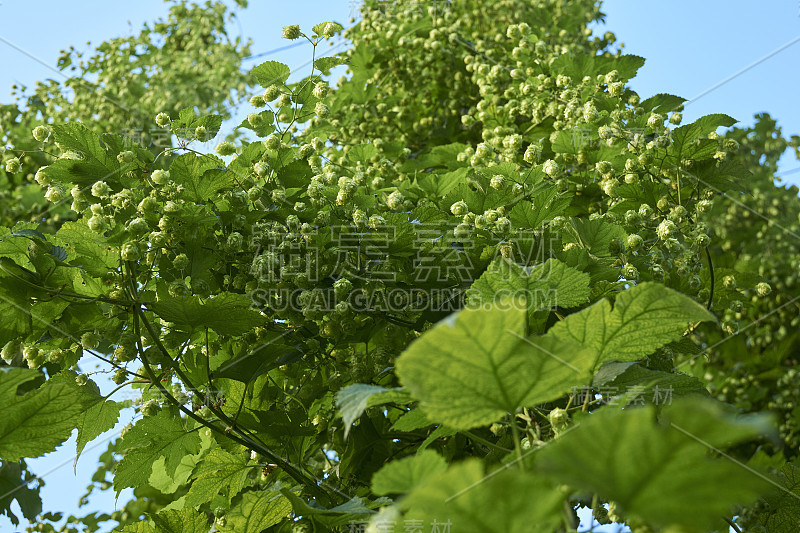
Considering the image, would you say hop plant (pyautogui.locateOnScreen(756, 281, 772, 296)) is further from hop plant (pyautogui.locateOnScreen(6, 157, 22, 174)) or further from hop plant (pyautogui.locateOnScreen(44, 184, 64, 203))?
hop plant (pyautogui.locateOnScreen(6, 157, 22, 174))

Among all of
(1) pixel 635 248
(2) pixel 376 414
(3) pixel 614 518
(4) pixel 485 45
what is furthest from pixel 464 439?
(4) pixel 485 45

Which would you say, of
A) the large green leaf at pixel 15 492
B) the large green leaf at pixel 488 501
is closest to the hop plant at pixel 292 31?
the large green leaf at pixel 15 492

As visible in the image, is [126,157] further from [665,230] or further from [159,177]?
[665,230]

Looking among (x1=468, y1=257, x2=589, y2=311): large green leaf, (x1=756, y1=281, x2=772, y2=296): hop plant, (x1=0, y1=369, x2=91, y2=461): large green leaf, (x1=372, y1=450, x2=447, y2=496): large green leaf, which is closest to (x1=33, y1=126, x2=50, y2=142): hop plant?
(x1=0, y1=369, x2=91, y2=461): large green leaf

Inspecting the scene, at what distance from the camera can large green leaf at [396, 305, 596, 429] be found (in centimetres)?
47

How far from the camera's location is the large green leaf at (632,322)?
642 millimetres

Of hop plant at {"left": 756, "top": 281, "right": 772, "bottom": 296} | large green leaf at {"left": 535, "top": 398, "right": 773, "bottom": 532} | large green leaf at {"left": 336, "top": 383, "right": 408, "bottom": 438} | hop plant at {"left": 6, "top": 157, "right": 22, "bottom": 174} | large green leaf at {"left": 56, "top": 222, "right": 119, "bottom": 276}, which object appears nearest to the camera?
large green leaf at {"left": 535, "top": 398, "right": 773, "bottom": 532}

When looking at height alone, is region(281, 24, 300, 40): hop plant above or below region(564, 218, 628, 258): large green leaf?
above

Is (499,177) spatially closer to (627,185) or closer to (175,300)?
(627,185)

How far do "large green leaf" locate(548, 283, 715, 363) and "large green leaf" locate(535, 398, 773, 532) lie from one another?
277 mm

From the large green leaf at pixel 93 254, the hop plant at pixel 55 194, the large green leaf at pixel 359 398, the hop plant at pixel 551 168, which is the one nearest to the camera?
the large green leaf at pixel 359 398

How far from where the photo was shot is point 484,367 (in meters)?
0.50

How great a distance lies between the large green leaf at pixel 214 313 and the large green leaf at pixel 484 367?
2.12ft

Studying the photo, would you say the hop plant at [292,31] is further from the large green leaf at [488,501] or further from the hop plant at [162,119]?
the large green leaf at [488,501]
